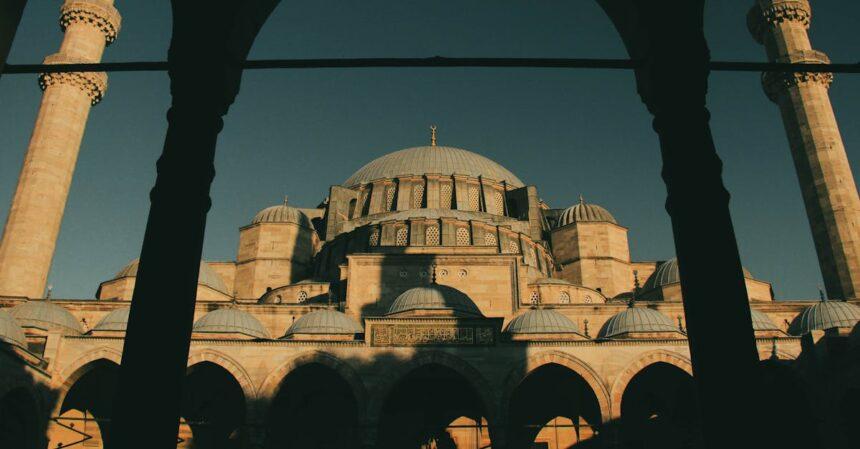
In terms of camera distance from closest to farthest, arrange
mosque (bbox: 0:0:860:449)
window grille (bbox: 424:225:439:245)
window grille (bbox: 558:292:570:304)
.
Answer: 1. mosque (bbox: 0:0:860:449)
2. window grille (bbox: 558:292:570:304)
3. window grille (bbox: 424:225:439:245)

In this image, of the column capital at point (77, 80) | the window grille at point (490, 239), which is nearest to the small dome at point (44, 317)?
the column capital at point (77, 80)

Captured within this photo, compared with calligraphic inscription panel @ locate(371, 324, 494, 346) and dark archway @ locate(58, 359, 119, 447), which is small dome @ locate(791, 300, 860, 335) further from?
dark archway @ locate(58, 359, 119, 447)

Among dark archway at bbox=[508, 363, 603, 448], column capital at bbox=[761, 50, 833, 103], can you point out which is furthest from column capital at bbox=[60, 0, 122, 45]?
column capital at bbox=[761, 50, 833, 103]

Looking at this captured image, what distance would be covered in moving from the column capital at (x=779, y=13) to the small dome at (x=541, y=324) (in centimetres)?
1528

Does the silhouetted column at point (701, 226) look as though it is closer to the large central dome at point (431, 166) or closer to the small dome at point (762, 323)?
the small dome at point (762, 323)

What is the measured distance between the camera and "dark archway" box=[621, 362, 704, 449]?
2016cm

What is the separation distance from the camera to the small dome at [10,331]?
17000 millimetres

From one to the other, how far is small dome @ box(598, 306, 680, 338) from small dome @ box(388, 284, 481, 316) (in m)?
4.02

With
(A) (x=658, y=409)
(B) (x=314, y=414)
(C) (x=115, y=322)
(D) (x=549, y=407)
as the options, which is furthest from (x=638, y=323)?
(C) (x=115, y=322)

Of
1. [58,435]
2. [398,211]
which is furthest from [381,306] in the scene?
[58,435]

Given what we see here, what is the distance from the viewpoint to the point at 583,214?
3250 centimetres

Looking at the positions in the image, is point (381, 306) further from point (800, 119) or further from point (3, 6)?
point (3, 6)

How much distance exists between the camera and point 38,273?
22.9 m

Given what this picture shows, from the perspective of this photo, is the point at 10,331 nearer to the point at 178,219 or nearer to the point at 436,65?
the point at 178,219
